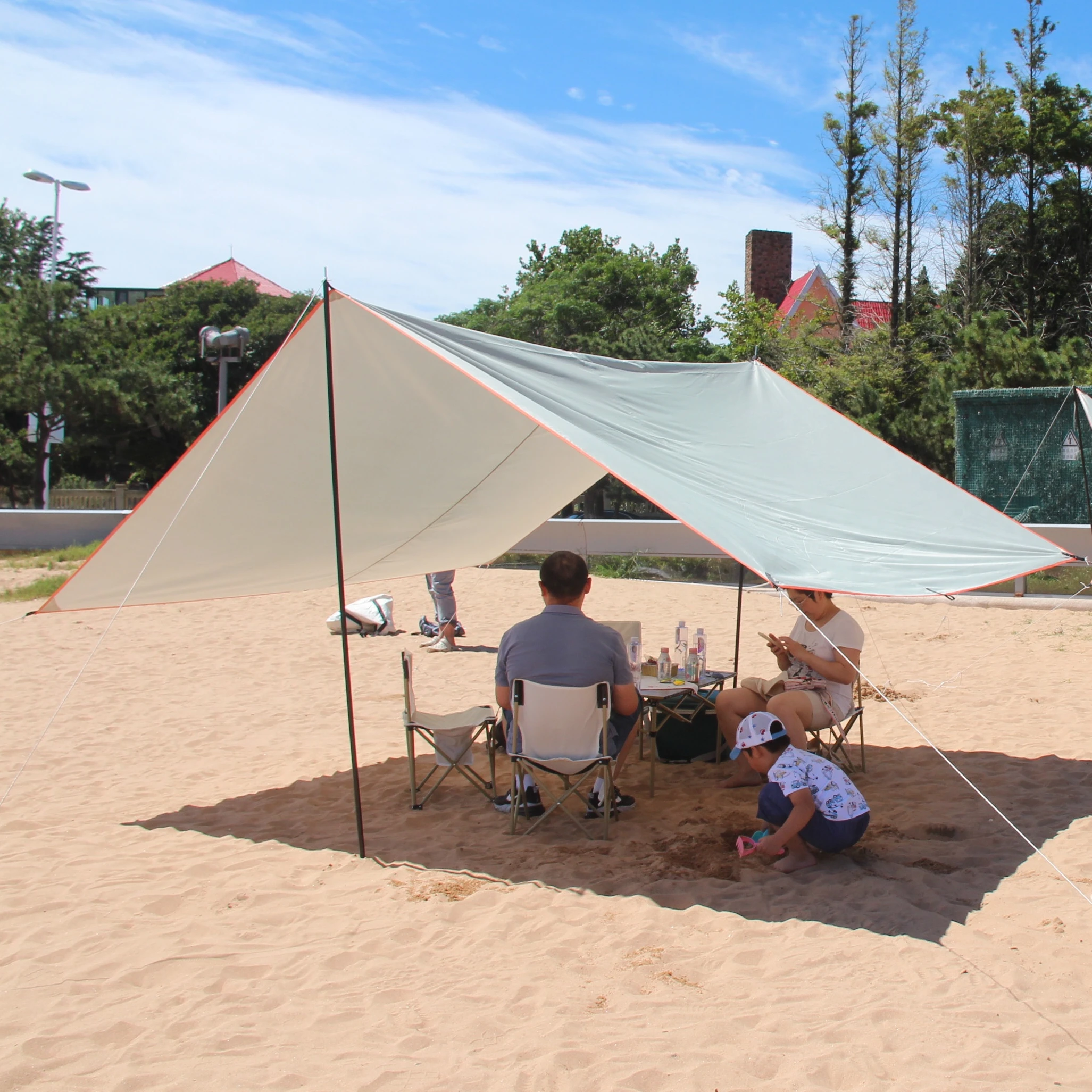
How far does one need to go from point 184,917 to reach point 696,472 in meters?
2.69

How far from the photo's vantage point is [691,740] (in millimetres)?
5652

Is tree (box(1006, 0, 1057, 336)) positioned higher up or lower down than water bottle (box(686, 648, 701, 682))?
higher up

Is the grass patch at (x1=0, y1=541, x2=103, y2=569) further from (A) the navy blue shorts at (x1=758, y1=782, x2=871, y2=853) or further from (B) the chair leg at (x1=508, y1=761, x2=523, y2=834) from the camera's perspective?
(A) the navy blue shorts at (x1=758, y1=782, x2=871, y2=853)

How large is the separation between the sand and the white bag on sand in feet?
10.3

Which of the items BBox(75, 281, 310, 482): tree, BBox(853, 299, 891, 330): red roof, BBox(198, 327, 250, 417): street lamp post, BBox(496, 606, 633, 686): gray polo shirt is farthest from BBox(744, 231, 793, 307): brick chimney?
BBox(496, 606, 633, 686): gray polo shirt

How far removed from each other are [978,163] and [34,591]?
21882mm

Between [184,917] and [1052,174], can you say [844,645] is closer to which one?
[184,917]

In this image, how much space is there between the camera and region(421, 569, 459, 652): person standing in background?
8.91 meters

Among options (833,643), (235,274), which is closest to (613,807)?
(833,643)

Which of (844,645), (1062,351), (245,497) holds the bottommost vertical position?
(844,645)

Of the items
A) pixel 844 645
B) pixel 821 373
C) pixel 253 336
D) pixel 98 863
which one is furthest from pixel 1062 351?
pixel 253 336

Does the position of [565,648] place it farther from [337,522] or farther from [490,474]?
[490,474]

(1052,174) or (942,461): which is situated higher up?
(1052,174)

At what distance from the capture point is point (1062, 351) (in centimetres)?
1628
